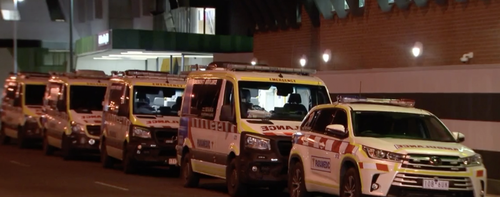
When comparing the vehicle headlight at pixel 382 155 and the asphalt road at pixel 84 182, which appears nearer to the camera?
the vehicle headlight at pixel 382 155

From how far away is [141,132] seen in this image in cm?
1995

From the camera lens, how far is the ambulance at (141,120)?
65.1 feet

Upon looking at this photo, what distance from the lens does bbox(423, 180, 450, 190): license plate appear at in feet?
38.9

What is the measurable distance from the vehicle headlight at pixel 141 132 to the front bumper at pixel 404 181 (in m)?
8.68

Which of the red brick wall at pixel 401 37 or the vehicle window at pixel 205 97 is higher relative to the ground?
the red brick wall at pixel 401 37

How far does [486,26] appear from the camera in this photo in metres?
21.3

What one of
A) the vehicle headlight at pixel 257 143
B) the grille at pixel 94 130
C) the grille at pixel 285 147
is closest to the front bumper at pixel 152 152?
the grille at pixel 94 130

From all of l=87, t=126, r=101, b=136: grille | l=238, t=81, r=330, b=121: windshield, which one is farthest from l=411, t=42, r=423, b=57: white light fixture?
l=87, t=126, r=101, b=136: grille

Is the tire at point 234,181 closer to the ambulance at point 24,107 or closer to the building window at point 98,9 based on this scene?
the ambulance at point 24,107

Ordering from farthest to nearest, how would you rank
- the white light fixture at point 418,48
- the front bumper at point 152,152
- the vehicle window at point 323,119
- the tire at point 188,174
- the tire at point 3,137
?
the tire at point 3,137 → the white light fixture at point 418,48 → the front bumper at point 152,152 → the tire at point 188,174 → the vehicle window at point 323,119

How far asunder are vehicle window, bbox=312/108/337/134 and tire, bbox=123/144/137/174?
712 centimetres

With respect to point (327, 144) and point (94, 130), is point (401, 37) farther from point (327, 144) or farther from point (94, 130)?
point (327, 144)

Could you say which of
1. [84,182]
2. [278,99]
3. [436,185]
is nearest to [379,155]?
[436,185]

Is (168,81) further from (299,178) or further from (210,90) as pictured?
(299,178)
